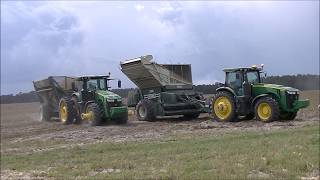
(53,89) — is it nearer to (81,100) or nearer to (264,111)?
(81,100)

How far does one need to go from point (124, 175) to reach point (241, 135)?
23.0ft

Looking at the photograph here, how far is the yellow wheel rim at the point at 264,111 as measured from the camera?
23627 millimetres

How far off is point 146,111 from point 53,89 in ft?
23.5

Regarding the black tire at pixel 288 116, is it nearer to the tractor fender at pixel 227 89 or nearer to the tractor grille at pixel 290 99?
the tractor grille at pixel 290 99

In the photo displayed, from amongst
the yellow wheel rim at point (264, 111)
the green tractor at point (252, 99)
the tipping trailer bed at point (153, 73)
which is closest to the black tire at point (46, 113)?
the tipping trailer bed at point (153, 73)

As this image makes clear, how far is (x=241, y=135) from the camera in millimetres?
18453

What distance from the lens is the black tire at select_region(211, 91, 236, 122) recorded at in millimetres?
25094

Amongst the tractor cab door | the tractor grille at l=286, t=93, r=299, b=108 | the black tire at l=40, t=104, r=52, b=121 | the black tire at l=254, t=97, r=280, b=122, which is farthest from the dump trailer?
the black tire at l=40, t=104, r=52, b=121

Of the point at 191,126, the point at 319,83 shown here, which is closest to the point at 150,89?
the point at 191,126

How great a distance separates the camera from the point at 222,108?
84.0 feet

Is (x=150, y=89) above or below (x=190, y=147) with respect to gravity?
above

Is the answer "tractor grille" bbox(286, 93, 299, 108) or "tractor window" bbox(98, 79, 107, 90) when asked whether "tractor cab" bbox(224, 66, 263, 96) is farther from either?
"tractor window" bbox(98, 79, 107, 90)

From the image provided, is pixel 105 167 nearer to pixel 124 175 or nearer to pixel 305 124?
pixel 124 175

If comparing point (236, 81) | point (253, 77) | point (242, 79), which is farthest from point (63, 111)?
point (253, 77)
